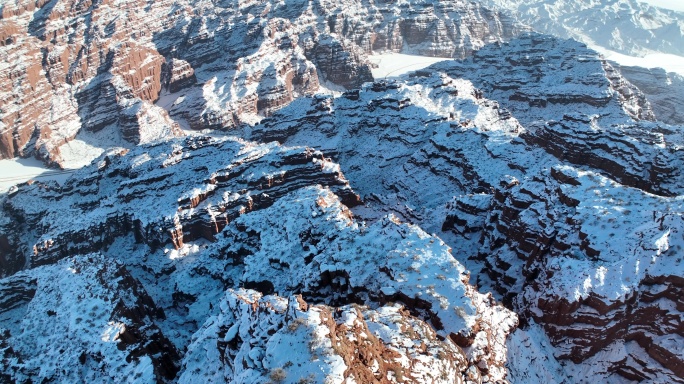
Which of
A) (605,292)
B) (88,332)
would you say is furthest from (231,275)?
(605,292)

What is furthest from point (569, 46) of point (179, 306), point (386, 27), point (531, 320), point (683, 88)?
point (179, 306)

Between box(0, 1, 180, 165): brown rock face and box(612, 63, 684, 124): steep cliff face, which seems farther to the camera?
box(612, 63, 684, 124): steep cliff face

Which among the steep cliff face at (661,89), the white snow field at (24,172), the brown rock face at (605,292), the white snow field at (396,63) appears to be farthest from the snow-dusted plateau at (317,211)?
the white snow field at (396,63)

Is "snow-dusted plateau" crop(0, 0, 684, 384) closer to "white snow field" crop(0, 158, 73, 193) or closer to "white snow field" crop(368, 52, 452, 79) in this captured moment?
"white snow field" crop(0, 158, 73, 193)

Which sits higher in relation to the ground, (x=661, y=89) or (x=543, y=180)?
(x=543, y=180)

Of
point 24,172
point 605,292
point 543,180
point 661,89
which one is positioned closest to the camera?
point 605,292

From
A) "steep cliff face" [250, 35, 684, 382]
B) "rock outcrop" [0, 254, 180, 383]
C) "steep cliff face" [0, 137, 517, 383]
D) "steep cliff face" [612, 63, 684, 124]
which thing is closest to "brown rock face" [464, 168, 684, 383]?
"steep cliff face" [250, 35, 684, 382]

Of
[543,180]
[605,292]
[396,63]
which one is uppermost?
[605,292]

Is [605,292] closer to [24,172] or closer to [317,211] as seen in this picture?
[317,211]
